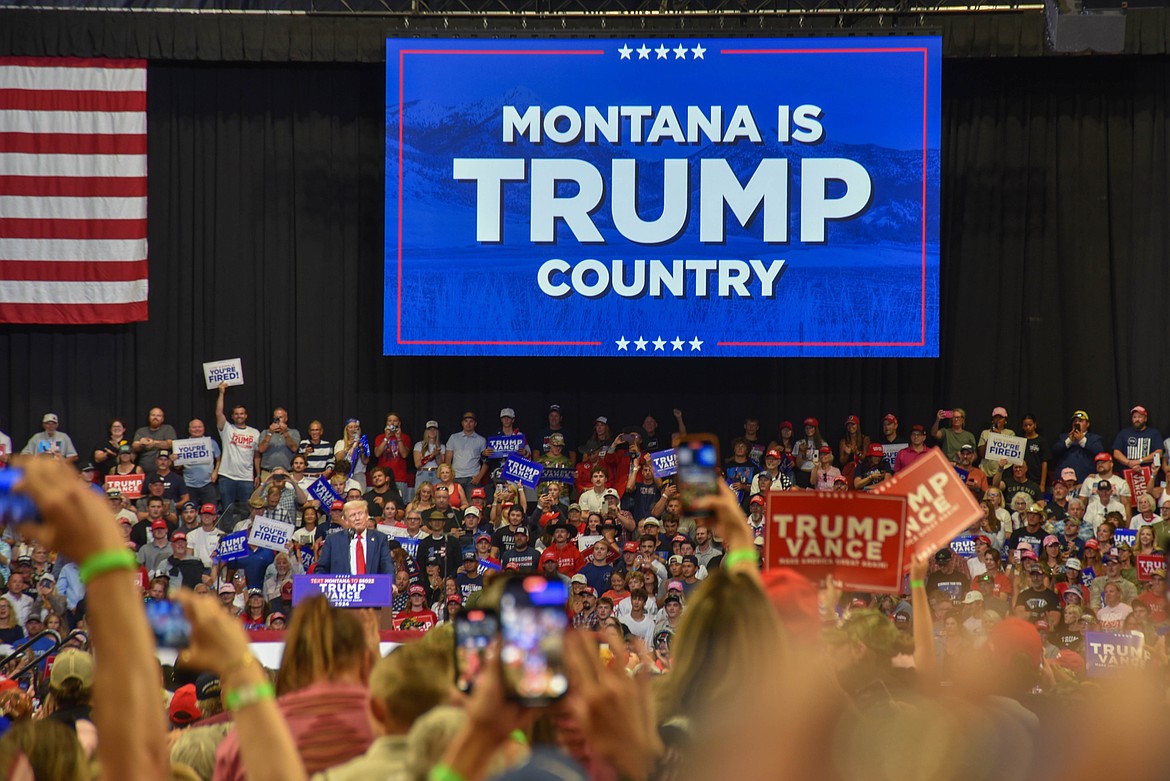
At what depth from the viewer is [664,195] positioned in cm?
1466

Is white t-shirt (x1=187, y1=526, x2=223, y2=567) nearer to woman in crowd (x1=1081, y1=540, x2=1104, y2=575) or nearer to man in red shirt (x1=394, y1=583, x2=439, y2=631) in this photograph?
man in red shirt (x1=394, y1=583, x2=439, y2=631)

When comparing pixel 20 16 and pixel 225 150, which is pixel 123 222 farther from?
pixel 20 16

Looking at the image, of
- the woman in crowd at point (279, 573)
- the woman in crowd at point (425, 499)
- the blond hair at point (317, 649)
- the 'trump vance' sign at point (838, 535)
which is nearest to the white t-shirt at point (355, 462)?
the woman in crowd at point (425, 499)

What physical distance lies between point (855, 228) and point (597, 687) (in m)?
13.0

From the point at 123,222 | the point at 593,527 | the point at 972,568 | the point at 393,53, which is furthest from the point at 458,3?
the point at 972,568

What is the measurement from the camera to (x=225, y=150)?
16.4 meters

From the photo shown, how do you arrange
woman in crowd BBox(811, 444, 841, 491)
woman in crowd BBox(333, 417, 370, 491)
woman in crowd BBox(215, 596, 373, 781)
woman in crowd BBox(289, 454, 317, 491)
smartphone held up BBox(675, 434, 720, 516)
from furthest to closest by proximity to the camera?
woman in crowd BBox(333, 417, 370, 491) → woman in crowd BBox(811, 444, 841, 491) → woman in crowd BBox(289, 454, 317, 491) → smartphone held up BBox(675, 434, 720, 516) → woman in crowd BBox(215, 596, 373, 781)

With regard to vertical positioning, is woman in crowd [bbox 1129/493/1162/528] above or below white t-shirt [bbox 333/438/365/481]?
below

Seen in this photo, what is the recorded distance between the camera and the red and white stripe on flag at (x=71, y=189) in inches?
615

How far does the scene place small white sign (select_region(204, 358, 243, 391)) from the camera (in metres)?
15.9

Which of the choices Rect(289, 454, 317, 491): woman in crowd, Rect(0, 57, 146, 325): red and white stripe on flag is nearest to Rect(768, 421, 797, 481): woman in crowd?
Rect(289, 454, 317, 491): woman in crowd

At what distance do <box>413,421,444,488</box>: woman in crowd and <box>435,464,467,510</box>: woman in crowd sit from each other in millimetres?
216

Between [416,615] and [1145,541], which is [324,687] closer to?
[416,615]

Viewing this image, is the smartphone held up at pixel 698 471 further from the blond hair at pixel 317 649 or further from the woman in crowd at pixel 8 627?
the woman in crowd at pixel 8 627
